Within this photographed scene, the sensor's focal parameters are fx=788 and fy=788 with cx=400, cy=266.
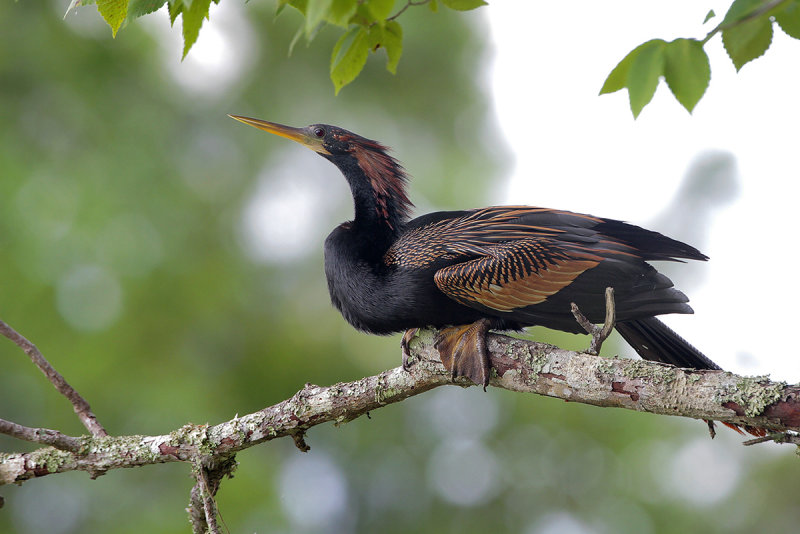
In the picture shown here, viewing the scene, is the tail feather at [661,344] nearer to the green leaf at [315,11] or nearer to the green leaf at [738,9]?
the green leaf at [738,9]

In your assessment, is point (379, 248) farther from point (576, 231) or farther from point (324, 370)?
point (324, 370)

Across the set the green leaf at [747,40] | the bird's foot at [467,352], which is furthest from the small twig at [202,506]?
the green leaf at [747,40]

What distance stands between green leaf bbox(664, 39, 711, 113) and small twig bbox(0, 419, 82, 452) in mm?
2539

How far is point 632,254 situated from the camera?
3.50 metres

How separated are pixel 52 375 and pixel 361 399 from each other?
1.30 m

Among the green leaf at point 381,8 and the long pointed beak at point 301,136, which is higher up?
the long pointed beak at point 301,136

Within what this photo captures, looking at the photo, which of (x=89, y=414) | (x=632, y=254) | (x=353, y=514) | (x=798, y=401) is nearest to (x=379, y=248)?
(x=632, y=254)

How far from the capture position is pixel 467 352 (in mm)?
3322

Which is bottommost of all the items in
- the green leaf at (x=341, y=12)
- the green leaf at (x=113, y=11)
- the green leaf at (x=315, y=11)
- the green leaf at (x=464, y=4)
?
the green leaf at (x=315, y=11)

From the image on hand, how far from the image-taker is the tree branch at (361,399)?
111 inches

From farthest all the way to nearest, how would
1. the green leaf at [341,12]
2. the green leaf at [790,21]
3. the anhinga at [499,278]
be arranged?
the anhinga at [499,278] → the green leaf at [790,21] → the green leaf at [341,12]

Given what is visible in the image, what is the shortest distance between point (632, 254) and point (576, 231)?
0.31 metres

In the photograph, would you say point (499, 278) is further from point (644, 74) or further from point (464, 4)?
point (644, 74)

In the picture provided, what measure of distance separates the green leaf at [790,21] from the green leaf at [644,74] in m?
0.35
